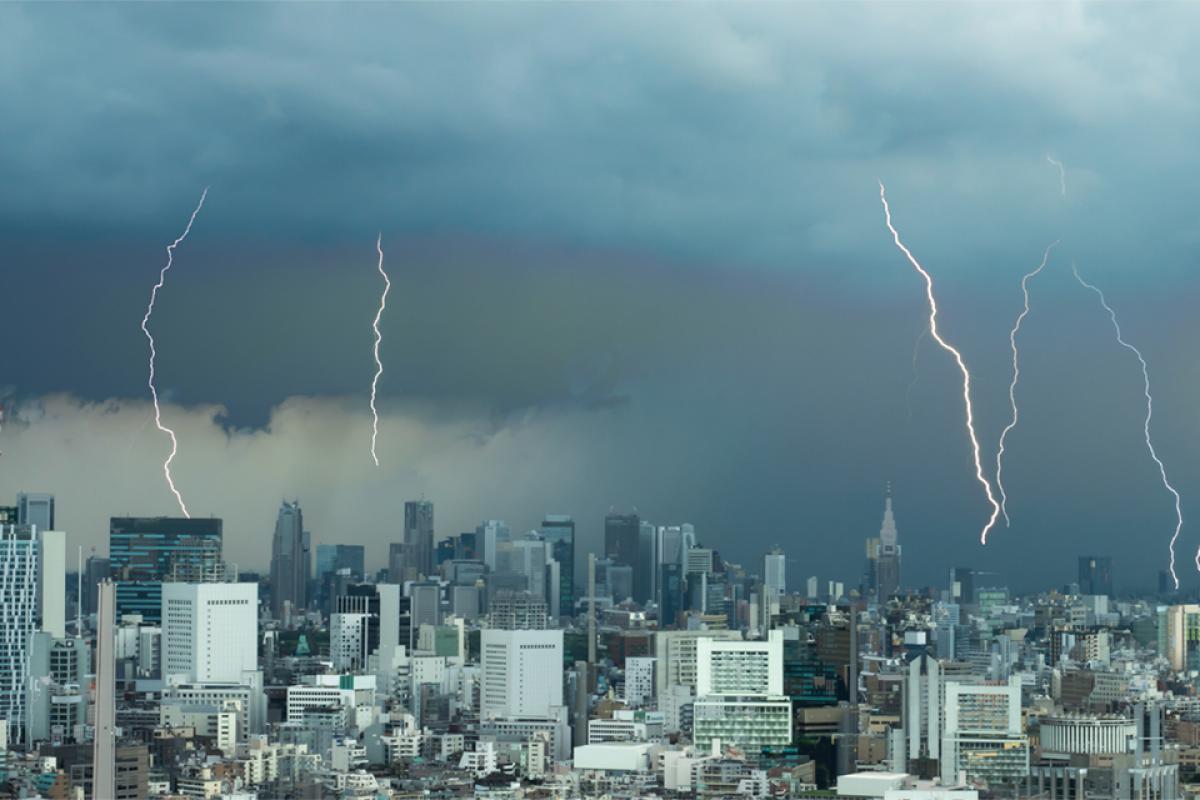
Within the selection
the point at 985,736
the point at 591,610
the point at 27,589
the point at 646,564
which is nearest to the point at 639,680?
the point at 646,564

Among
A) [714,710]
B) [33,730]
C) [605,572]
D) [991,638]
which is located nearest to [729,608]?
[605,572]

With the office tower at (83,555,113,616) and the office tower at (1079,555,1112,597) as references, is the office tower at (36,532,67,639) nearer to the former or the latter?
the office tower at (83,555,113,616)

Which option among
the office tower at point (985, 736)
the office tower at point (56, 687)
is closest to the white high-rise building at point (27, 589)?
the office tower at point (56, 687)

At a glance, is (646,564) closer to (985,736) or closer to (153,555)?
(153,555)

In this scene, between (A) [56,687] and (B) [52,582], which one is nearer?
(A) [56,687]

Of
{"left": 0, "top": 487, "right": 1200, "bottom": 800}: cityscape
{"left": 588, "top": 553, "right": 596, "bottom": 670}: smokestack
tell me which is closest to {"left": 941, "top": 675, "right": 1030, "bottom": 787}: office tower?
{"left": 0, "top": 487, "right": 1200, "bottom": 800}: cityscape

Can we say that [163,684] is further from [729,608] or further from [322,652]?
[729,608]
